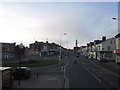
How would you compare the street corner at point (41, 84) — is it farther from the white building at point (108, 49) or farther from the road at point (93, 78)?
the white building at point (108, 49)

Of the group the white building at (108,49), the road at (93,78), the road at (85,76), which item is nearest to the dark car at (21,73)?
the road at (85,76)

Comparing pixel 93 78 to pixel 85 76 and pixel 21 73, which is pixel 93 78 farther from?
pixel 21 73

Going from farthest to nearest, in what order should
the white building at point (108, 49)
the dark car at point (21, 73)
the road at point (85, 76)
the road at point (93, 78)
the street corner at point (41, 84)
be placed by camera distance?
the white building at point (108, 49) → the dark car at point (21, 73) → the road at point (85, 76) → the road at point (93, 78) → the street corner at point (41, 84)

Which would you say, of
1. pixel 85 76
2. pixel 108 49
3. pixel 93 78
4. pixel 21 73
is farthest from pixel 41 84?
pixel 108 49

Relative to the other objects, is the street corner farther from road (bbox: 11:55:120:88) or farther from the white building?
the white building

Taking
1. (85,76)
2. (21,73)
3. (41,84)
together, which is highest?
(21,73)

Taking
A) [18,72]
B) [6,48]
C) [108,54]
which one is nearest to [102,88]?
[18,72]

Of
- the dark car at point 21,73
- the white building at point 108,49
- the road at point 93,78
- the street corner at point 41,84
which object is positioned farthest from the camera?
the white building at point 108,49

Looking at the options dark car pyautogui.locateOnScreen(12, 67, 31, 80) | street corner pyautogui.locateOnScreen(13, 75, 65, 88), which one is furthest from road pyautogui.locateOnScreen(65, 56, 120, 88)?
dark car pyautogui.locateOnScreen(12, 67, 31, 80)

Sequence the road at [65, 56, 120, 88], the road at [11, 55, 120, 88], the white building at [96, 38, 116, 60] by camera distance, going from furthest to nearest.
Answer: the white building at [96, 38, 116, 60]
the road at [11, 55, 120, 88]
the road at [65, 56, 120, 88]

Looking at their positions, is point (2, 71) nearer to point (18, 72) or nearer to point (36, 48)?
point (18, 72)

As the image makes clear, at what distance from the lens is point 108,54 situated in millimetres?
67062

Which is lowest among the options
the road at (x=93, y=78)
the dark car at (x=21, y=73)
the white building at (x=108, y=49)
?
the road at (x=93, y=78)

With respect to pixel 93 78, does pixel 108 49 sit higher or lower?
higher
